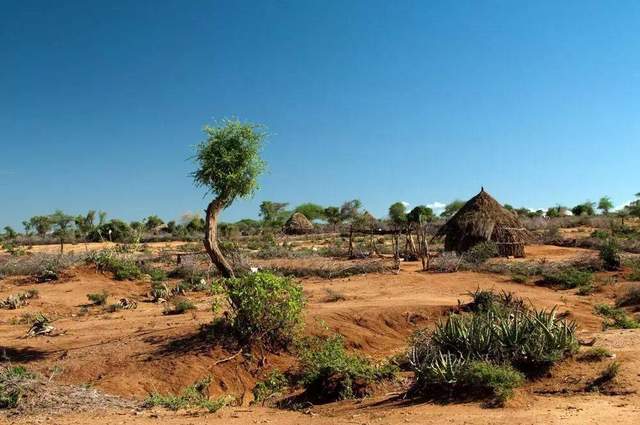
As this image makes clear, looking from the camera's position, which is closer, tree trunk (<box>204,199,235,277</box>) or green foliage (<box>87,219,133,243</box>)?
tree trunk (<box>204,199,235,277</box>)

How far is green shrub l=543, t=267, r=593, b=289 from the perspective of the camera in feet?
51.4

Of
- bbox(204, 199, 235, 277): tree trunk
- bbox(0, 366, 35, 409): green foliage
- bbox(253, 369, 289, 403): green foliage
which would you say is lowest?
bbox(253, 369, 289, 403): green foliage

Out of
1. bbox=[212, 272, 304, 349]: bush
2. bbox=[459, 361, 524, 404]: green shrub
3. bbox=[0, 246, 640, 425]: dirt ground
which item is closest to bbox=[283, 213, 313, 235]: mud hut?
bbox=[0, 246, 640, 425]: dirt ground

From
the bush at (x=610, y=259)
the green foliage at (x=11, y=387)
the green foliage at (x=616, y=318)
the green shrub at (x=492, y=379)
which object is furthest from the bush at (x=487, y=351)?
the bush at (x=610, y=259)

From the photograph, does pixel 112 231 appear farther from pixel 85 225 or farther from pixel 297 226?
pixel 297 226

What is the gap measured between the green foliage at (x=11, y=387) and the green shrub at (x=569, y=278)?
13.5 meters

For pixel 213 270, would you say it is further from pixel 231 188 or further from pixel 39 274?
pixel 231 188

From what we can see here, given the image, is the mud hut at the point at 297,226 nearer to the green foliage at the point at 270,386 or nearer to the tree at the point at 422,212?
the tree at the point at 422,212

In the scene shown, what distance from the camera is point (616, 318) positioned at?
34.9 feet

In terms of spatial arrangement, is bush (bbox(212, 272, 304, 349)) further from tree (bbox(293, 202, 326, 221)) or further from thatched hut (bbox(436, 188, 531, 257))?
tree (bbox(293, 202, 326, 221))

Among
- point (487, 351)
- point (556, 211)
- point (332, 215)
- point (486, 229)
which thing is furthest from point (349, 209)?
point (487, 351)

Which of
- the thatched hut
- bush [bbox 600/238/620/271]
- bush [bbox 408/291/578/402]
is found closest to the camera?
bush [bbox 408/291/578/402]

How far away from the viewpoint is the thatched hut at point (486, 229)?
2314 centimetres

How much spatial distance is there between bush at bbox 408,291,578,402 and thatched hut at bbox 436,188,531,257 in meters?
16.4
